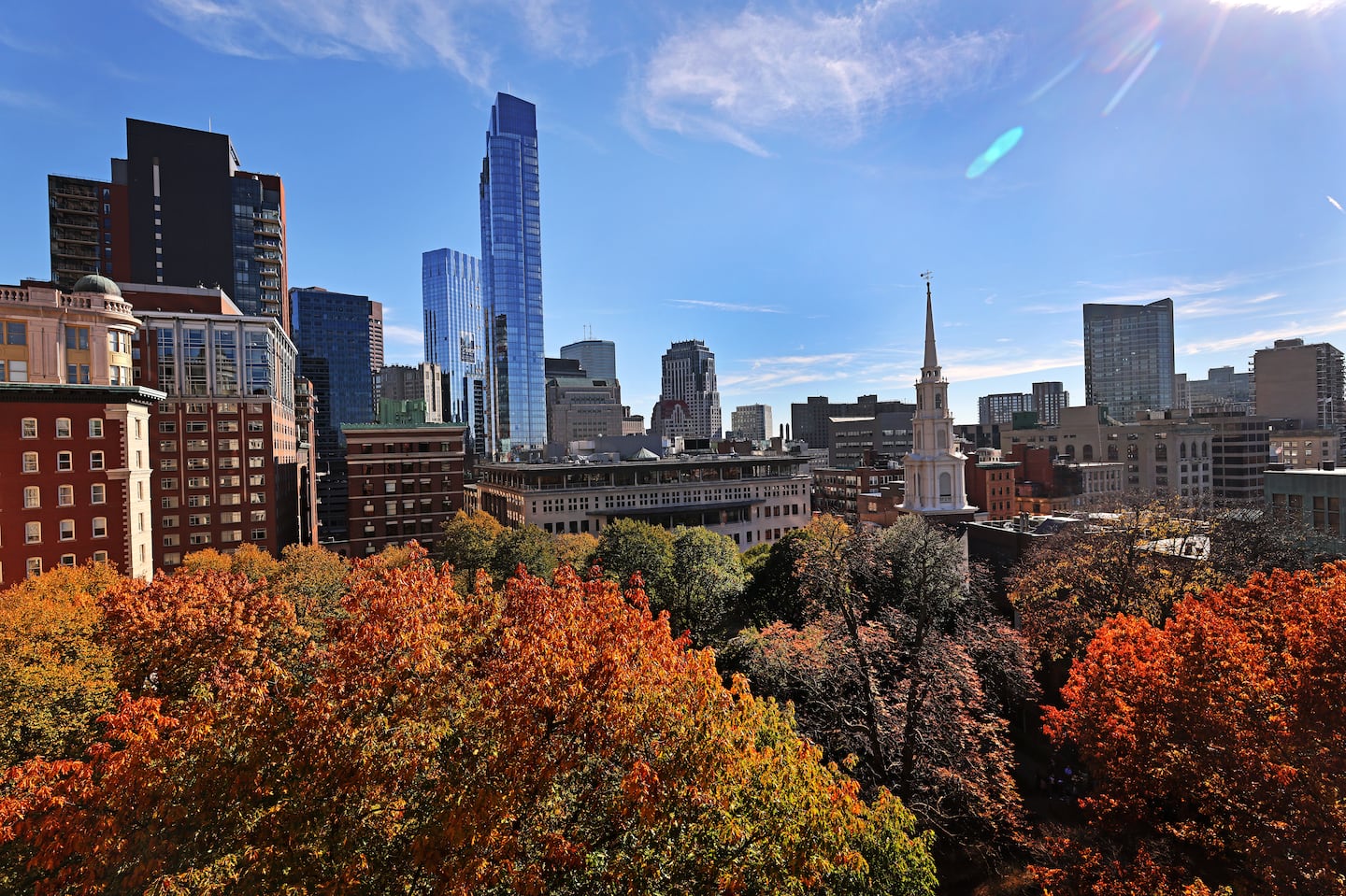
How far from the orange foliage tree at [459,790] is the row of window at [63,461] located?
3671 centimetres

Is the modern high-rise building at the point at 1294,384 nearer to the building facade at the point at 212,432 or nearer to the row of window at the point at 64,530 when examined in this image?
the building facade at the point at 212,432

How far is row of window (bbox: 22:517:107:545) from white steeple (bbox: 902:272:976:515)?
253 feet

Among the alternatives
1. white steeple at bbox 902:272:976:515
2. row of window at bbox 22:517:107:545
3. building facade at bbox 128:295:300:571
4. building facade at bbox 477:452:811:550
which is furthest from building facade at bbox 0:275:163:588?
white steeple at bbox 902:272:976:515

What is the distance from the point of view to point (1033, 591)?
39125 millimetres

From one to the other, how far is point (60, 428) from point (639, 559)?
39.6 m

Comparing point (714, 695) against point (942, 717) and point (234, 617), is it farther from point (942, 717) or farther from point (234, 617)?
point (234, 617)

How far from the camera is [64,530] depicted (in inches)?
1679

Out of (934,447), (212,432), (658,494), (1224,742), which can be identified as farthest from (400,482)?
(1224,742)

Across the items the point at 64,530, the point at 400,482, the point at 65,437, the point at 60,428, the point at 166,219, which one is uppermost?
the point at 166,219

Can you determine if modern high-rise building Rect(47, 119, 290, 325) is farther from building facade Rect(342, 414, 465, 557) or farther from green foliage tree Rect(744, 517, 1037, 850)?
green foliage tree Rect(744, 517, 1037, 850)

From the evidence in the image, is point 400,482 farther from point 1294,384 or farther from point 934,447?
point 1294,384

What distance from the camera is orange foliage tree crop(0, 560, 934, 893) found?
1206 centimetres

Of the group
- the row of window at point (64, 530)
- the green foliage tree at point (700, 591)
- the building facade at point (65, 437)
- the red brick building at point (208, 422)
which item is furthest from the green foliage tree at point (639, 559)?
the red brick building at point (208, 422)

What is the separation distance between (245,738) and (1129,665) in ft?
89.9
